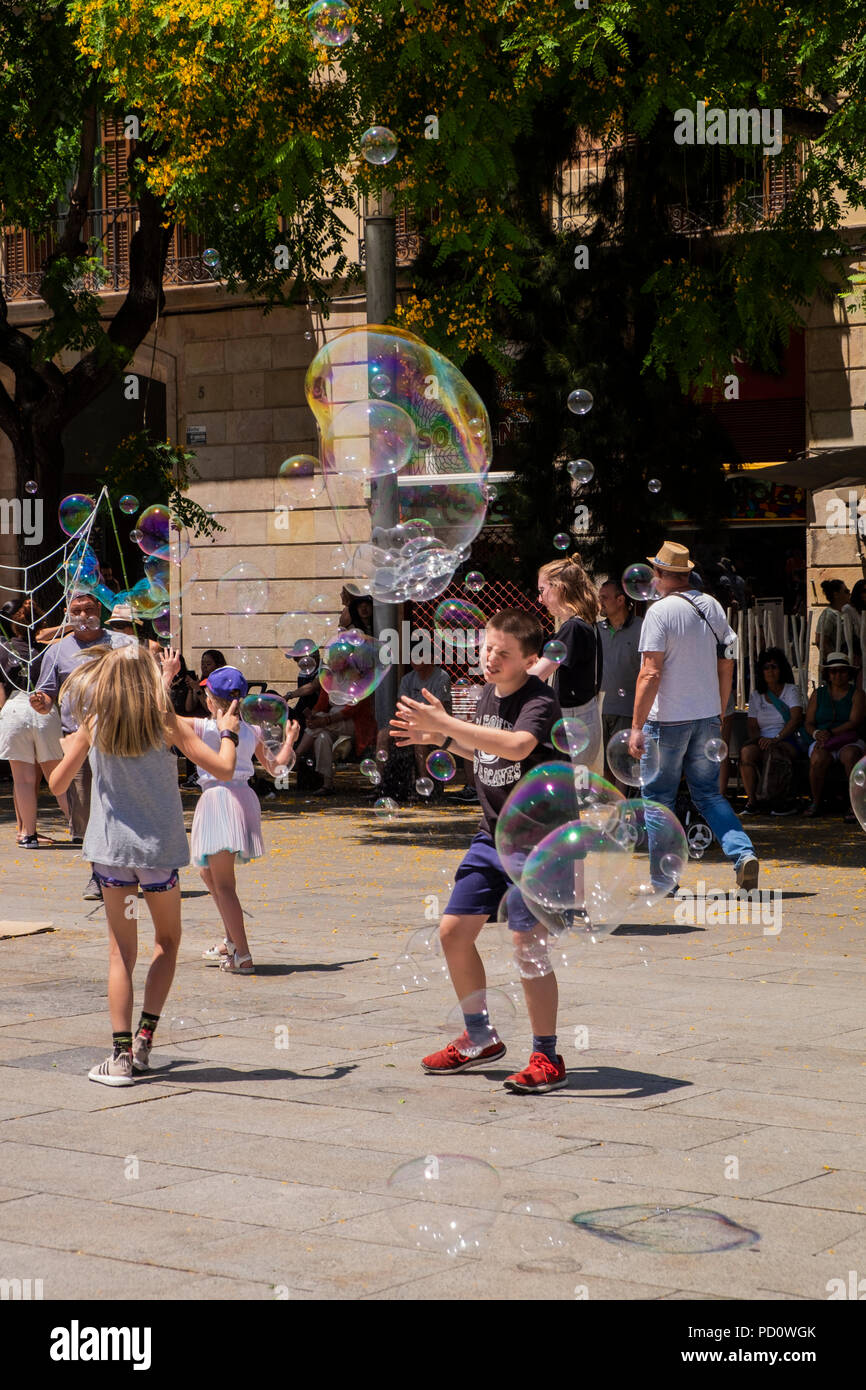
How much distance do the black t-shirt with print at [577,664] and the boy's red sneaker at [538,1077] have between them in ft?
9.57

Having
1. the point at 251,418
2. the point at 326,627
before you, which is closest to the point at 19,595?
the point at 251,418

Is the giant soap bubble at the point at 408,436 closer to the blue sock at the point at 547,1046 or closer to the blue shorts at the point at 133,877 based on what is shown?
the blue shorts at the point at 133,877

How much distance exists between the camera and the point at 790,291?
13.0 meters

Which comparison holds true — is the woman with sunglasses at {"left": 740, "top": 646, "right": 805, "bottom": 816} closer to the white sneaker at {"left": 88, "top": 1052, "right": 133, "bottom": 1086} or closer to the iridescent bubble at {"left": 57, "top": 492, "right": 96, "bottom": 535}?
the iridescent bubble at {"left": 57, "top": 492, "right": 96, "bottom": 535}

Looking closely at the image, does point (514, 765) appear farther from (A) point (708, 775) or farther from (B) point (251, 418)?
(B) point (251, 418)

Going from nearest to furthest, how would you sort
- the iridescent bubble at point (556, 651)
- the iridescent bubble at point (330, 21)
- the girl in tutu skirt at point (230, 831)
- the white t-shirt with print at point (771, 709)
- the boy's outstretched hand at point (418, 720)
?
the boy's outstretched hand at point (418, 720), the girl in tutu skirt at point (230, 831), the iridescent bubble at point (556, 651), the iridescent bubble at point (330, 21), the white t-shirt with print at point (771, 709)

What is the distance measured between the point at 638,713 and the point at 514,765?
11.6 feet

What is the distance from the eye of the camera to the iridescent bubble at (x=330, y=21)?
35.2ft

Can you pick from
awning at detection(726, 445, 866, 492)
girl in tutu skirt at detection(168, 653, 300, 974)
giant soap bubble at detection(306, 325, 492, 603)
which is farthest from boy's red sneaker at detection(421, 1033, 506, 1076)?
awning at detection(726, 445, 866, 492)

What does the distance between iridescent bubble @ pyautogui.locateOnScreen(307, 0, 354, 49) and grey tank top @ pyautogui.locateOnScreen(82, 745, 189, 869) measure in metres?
6.06

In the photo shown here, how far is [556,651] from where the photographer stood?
8.34 meters

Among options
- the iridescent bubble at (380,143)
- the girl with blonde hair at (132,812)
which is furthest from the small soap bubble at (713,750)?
the iridescent bubble at (380,143)

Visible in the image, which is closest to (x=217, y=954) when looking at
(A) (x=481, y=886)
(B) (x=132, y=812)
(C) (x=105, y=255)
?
(B) (x=132, y=812)

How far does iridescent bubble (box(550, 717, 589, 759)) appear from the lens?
20.9ft
